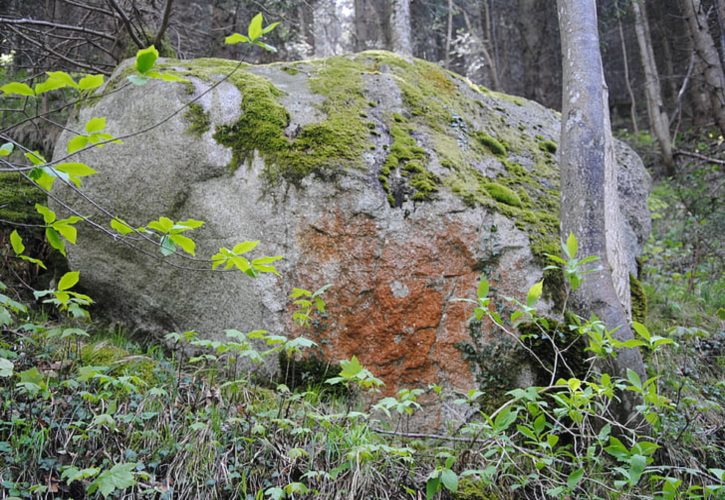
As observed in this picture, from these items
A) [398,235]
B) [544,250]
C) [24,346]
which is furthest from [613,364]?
[24,346]

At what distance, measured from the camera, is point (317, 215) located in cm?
371

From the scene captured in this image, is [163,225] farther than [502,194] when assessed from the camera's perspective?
No

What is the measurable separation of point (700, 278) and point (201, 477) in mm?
6026

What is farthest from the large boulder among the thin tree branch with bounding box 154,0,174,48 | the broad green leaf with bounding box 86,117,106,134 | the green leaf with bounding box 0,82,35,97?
the green leaf with bounding box 0,82,35,97

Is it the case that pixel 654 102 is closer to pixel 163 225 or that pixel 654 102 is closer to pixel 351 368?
pixel 351 368

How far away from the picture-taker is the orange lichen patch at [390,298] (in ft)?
11.8

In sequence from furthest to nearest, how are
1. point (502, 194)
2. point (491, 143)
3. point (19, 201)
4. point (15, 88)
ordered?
point (491, 143) → point (19, 201) → point (502, 194) → point (15, 88)

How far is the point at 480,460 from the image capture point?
9.91 ft

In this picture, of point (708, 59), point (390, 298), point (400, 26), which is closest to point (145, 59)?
point (390, 298)

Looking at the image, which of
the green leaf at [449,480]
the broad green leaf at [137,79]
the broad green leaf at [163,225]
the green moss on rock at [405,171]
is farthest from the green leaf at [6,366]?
the green moss on rock at [405,171]

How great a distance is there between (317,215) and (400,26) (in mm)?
5357

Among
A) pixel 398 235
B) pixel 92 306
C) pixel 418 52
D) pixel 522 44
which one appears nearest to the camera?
pixel 398 235

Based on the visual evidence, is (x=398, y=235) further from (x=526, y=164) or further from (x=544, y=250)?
(x=526, y=164)

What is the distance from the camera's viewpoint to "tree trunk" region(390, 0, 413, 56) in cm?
795
